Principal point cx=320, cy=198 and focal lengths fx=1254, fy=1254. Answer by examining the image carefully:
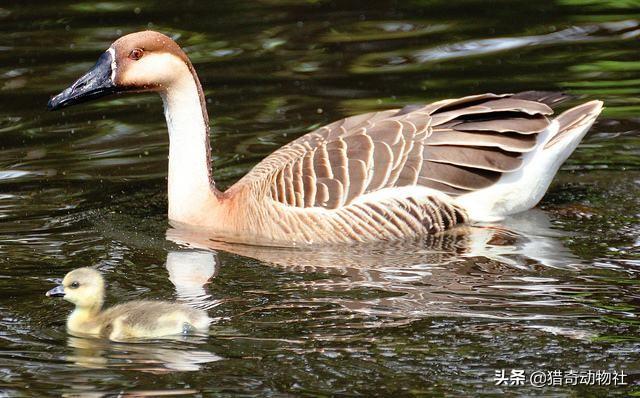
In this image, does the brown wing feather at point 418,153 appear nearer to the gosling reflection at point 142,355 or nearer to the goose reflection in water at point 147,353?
the goose reflection in water at point 147,353

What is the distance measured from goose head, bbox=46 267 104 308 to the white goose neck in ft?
7.74

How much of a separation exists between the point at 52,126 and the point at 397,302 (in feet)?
19.2

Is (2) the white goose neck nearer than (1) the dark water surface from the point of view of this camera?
No

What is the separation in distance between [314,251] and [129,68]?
6.80ft

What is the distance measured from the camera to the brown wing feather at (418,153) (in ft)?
31.4

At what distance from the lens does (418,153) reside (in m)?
9.66

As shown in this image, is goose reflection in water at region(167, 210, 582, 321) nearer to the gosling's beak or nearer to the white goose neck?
the white goose neck

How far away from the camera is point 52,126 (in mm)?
12656

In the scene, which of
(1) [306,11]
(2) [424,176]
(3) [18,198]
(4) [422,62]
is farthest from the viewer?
(1) [306,11]

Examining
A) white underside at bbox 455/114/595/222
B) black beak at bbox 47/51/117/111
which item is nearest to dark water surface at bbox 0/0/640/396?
white underside at bbox 455/114/595/222

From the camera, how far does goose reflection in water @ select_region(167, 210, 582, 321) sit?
25.7 feet

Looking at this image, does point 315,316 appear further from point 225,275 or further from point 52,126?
point 52,126

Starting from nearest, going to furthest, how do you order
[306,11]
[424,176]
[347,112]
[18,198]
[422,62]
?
[424,176] → [18,198] → [347,112] → [422,62] → [306,11]

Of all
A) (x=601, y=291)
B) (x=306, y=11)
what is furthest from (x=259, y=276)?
(x=306, y=11)
